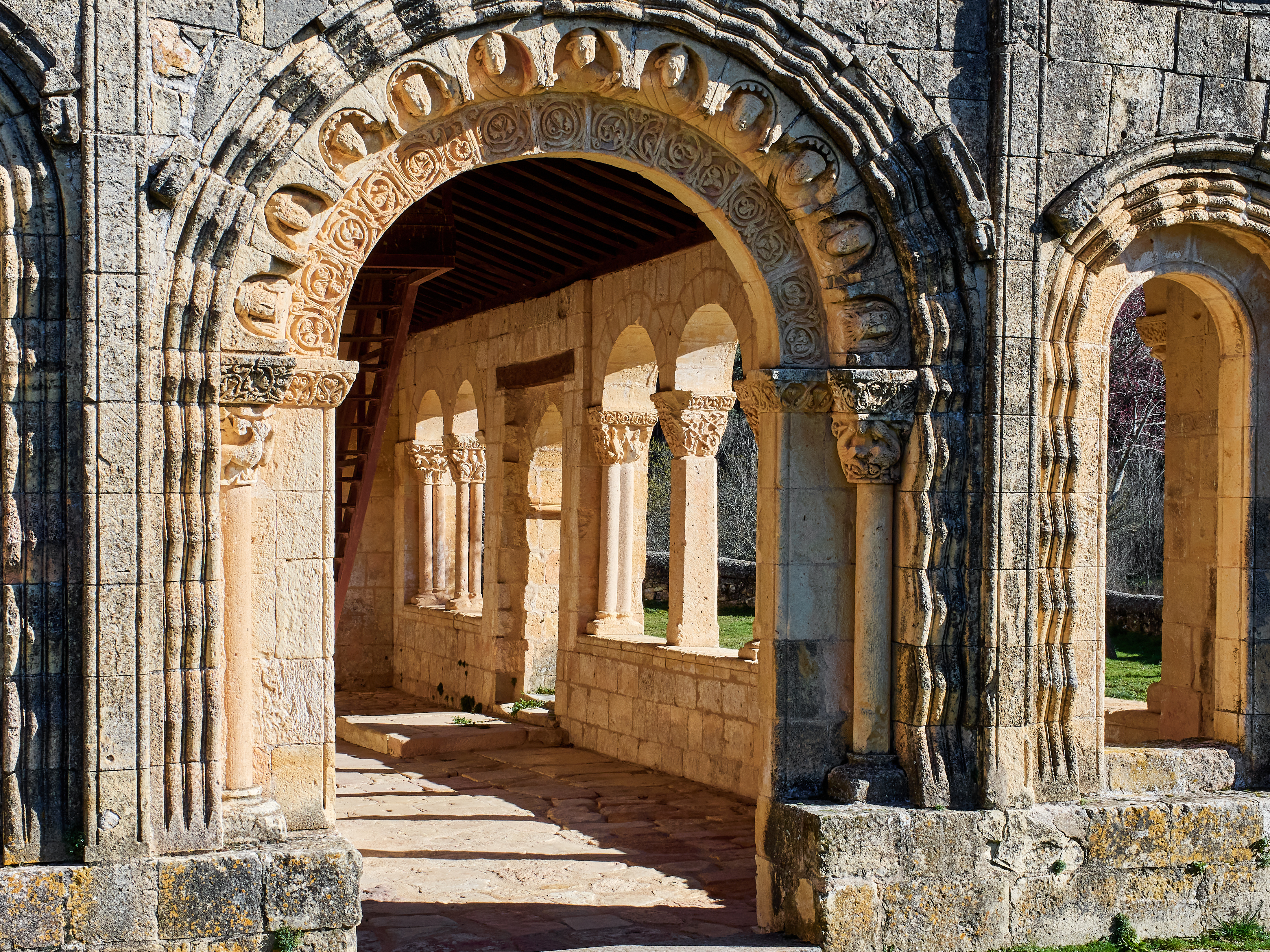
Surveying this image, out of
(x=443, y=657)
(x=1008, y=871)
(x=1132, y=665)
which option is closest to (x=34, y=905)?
(x=1008, y=871)

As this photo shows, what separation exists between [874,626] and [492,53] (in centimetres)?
282

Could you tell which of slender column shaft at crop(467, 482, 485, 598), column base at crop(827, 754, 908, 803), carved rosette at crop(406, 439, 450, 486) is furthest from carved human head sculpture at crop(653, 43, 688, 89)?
carved rosette at crop(406, 439, 450, 486)

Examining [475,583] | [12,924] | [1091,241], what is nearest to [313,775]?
[12,924]

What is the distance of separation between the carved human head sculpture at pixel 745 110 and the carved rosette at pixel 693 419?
13.6ft

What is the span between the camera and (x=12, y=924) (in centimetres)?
476

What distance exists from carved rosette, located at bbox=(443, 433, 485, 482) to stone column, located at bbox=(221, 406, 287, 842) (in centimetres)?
918

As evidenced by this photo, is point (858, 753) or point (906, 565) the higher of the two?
point (906, 565)

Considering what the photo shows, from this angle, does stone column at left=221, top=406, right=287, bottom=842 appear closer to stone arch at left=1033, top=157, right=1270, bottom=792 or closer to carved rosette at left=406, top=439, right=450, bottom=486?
stone arch at left=1033, top=157, right=1270, bottom=792

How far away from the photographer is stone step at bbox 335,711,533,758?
1120 cm

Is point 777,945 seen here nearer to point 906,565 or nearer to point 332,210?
point 906,565

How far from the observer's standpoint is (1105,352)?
613 cm

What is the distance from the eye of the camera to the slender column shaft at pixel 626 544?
11.2 metres

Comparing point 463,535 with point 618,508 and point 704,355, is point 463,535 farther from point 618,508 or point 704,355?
point 704,355

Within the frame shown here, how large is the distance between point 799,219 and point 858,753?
2286 mm
